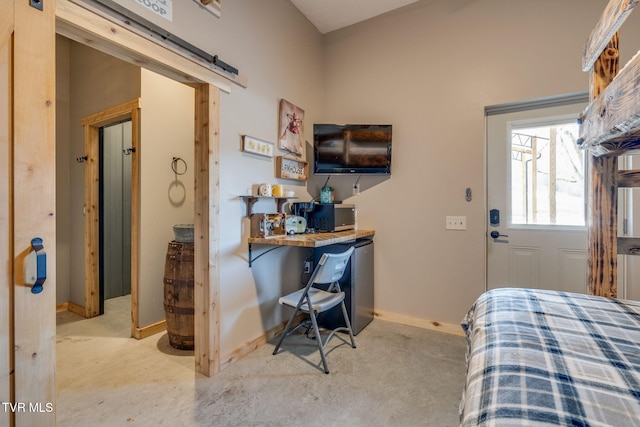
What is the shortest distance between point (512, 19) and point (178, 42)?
103 inches

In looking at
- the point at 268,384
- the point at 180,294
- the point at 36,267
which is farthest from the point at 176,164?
the point at 268,384

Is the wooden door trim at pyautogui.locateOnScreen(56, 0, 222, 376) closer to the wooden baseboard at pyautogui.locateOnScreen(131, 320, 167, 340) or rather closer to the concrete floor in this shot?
the concrete floor

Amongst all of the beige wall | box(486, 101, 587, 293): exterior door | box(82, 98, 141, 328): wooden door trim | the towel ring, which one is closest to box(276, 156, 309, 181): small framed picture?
the beige wall

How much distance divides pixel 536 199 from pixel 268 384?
254cm

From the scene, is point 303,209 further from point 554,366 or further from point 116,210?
point 116,210

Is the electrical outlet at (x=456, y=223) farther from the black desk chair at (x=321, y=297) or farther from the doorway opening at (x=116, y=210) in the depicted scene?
the doorway opening at (x=116, y=210)

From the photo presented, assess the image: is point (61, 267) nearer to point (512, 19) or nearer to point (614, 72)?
point (614, 72)

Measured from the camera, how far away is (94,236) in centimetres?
302

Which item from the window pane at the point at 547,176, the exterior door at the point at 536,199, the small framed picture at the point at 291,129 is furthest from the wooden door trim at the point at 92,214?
the window pane at the point at 547,176

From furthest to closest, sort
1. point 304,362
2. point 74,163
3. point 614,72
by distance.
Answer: point 74,163 < point 304,362 < point 614,72

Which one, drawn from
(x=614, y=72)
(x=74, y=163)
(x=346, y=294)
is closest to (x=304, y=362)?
(x=346, y=294)

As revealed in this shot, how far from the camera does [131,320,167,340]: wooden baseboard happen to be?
254 cm

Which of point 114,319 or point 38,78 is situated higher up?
point 38,78

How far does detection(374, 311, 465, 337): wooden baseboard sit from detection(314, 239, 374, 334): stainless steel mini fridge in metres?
0.18
